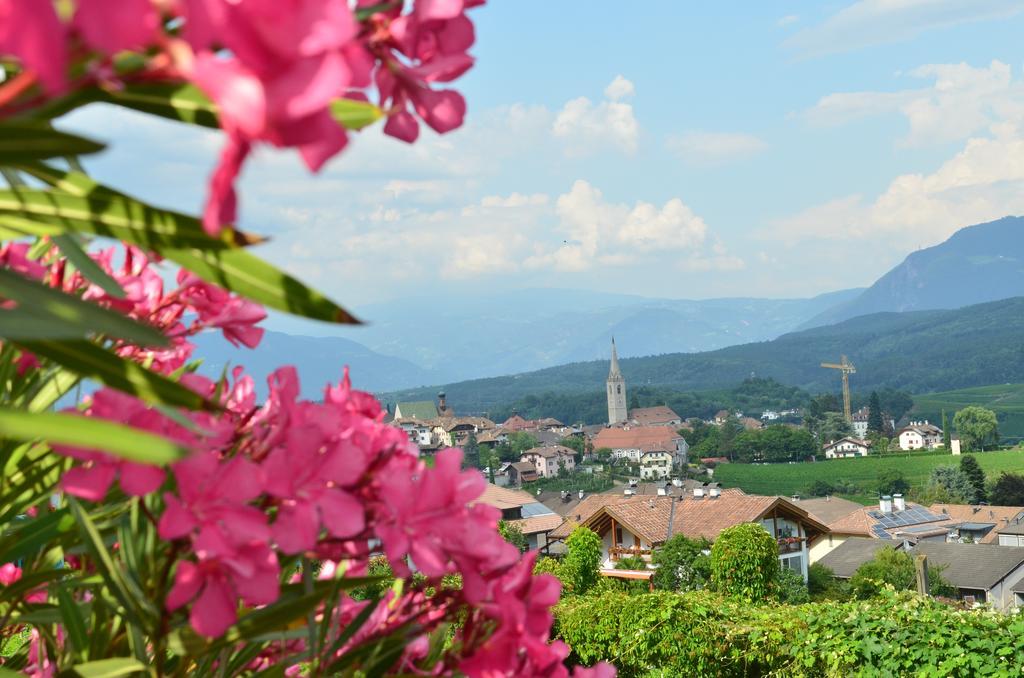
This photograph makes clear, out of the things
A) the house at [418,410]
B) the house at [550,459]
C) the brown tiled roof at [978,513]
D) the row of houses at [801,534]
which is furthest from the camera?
the house at [418,410]

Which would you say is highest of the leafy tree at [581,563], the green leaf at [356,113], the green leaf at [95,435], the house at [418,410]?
the green leaf at [356,113]

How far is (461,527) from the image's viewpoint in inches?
16.6

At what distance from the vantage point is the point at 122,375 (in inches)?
13.2

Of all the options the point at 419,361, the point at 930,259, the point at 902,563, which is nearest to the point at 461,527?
the point at 902,563

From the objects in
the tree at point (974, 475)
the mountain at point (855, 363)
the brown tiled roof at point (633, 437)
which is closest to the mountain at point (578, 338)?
the mountain at point (855, 363)

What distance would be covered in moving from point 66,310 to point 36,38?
0.13 m

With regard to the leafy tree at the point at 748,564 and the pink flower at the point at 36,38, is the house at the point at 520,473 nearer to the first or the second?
the leafy tree at the point at 748,564

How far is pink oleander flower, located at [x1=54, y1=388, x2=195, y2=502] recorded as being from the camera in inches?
13.9

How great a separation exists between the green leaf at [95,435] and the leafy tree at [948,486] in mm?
40972

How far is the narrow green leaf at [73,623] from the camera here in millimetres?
522

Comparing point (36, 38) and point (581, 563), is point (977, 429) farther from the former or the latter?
point (36, 38)

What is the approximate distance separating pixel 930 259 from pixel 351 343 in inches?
4074

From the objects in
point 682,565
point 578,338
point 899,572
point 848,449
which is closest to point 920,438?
point 848,449

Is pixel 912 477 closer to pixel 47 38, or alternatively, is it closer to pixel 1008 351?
pixel 1008 351
